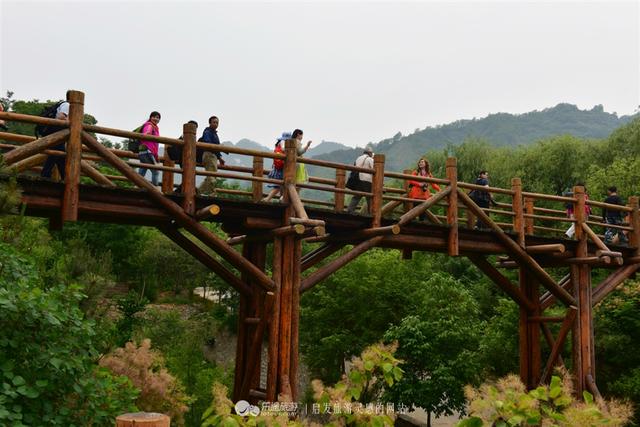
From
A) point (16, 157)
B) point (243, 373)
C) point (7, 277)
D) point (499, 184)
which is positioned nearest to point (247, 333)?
point (243, 373)

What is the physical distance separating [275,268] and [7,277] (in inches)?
195

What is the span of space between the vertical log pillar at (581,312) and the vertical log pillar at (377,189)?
16.7 feet

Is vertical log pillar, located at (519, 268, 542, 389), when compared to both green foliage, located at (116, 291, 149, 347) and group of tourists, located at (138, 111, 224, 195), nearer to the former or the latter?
group of tourists, located at (138, 111, 224, 195)

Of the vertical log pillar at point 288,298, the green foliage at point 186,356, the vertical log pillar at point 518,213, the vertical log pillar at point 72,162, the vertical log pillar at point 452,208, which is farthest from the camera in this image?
the green foliage at point 186,356

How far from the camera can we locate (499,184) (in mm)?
41844

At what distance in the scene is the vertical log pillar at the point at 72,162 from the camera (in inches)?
340

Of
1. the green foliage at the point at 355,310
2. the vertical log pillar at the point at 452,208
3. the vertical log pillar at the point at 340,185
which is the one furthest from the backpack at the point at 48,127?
the green foliage at the point at 355,310

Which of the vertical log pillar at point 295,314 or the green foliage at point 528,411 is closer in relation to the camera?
the green foliage at point 528,411

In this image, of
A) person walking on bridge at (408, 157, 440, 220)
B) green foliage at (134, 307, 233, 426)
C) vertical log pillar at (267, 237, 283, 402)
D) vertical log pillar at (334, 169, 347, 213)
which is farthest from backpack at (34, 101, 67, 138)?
green foliage at (134, 307, 233, 426)

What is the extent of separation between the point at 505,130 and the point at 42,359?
16207 cm

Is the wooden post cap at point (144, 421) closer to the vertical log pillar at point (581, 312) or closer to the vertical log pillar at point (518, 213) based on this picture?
the vertical log pillar at point (518, 213)

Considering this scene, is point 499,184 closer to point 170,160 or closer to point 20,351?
point 170,160

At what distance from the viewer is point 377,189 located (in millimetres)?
11281

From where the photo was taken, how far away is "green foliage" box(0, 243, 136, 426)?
5211mm
